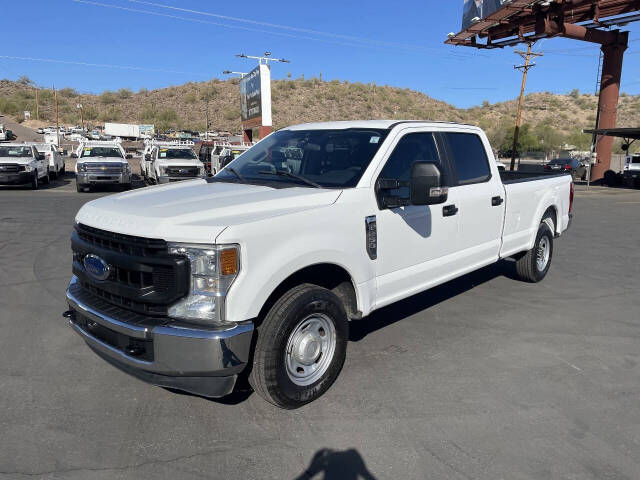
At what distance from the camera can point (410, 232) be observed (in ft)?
13.3

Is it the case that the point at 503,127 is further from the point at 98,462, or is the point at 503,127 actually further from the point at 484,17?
the point at 98,462

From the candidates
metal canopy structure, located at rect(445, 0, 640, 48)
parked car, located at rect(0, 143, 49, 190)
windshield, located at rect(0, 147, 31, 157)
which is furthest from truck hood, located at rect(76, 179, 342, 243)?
metal canopy structure, located at rect(445, 0, 640, 48)

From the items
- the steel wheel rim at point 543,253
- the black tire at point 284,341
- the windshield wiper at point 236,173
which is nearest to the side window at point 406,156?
the black tire at point 284,341

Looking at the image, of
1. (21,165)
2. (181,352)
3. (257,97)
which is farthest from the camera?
(257,97)

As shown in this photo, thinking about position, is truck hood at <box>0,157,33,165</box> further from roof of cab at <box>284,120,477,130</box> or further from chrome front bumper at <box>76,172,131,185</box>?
roof of cab at <box>284,120,477,130</box>

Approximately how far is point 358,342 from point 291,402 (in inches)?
55.1

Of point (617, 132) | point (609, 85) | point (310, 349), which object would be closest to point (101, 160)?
point (310, 349)

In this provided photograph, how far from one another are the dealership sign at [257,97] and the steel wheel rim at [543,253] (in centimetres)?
2393

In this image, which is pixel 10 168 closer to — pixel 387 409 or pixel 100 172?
pixel 100 172

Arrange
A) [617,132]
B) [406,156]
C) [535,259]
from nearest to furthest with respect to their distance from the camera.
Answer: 1. [406,156]
2. [535,259]
3. [617,132]

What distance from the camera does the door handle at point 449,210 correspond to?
14.6 feet

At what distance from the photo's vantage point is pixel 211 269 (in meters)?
2.80

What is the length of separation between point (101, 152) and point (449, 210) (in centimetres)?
1849

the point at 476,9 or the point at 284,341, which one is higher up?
the point at 476,9
